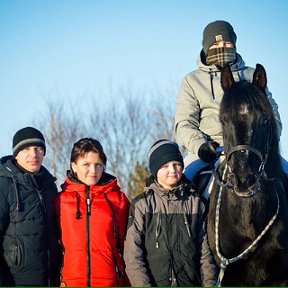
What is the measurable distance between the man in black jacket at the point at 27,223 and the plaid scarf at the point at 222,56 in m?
2.54

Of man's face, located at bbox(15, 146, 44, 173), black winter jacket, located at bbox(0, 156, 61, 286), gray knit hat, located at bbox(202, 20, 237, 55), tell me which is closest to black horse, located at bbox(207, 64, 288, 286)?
gray knit hat, located at bbox(202, 20, 237, 55)

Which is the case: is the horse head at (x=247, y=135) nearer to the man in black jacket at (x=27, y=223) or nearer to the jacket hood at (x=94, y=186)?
the jacket hood at (x=94, y=186)

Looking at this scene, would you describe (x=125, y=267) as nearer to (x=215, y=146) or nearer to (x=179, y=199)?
(x=179, y=199)

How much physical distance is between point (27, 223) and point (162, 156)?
5.14 feet

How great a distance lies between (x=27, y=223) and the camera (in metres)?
5.86

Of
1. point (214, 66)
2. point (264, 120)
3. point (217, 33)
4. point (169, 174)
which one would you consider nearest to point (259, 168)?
point (264, 120)

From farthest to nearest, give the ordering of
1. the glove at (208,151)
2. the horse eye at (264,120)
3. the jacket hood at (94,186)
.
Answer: the glove at (208,151) → the jacket hood at (94,186) → the horse eye at (264,120)

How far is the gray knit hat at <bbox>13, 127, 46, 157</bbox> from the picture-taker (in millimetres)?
6250

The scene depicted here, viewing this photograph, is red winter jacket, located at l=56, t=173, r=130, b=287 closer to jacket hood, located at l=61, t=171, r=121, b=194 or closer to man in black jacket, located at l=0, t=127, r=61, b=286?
jacket hood, located at l=61, t=171, r=121, b=194

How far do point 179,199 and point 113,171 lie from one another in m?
28.6

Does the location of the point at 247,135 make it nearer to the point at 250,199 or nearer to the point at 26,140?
the point at 250,199

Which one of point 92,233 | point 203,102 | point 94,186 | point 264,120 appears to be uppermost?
point 203,102

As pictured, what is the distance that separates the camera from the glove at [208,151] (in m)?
6.43

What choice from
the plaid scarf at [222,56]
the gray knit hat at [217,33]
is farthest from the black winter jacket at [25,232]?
the gray knit hat at [217,33]
